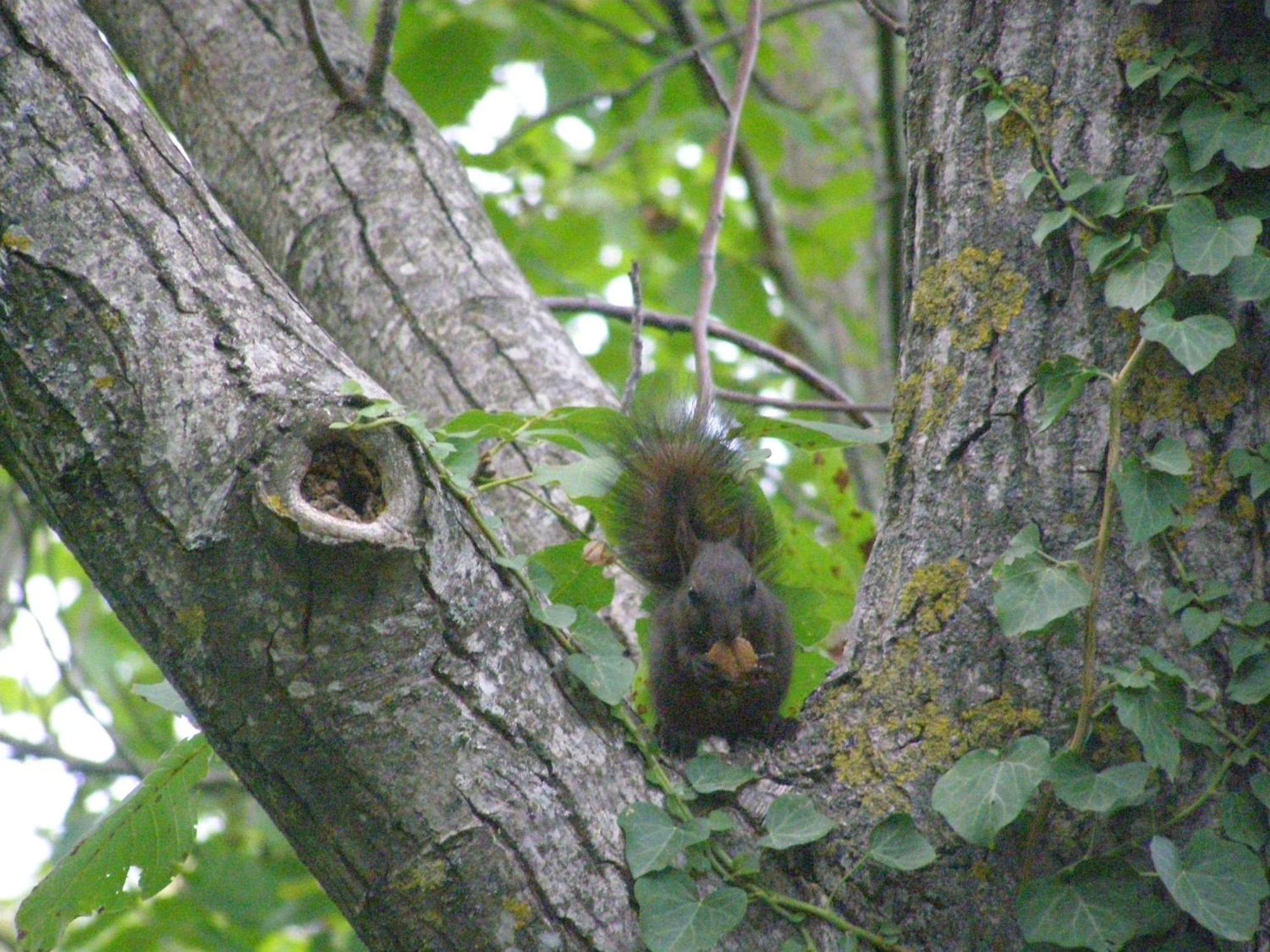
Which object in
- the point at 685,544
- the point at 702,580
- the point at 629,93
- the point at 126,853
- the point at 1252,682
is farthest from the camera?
the point at 629,93

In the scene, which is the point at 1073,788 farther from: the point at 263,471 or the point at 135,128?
the point at 135,128

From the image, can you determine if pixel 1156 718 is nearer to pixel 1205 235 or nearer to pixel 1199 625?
pixel 1199 625

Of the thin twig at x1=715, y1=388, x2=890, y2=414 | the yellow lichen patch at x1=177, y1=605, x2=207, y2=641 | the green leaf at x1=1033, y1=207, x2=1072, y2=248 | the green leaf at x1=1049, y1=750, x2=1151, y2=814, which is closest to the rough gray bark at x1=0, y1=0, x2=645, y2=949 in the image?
the yellow lichen patch at x1=177, y1=605, x2=207, y2=641

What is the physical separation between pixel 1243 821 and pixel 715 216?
1.50m

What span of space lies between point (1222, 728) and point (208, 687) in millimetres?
1124

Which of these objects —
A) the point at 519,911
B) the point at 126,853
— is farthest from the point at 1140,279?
the point at 126,853

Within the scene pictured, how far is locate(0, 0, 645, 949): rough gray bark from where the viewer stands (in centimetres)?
128

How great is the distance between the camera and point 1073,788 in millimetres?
1345

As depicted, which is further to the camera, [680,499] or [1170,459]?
[680,499]

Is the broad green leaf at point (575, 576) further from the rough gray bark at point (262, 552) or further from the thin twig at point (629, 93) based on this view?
the thin twig at point (629, 93)

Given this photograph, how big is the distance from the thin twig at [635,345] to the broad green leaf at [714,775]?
0.65 m

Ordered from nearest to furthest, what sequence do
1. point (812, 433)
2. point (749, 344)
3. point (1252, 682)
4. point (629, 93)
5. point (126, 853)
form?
point (1252, 682), point (126, 853), point (812, 433), point (749, 344), point (629, 93)

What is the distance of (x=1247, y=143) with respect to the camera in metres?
1.45

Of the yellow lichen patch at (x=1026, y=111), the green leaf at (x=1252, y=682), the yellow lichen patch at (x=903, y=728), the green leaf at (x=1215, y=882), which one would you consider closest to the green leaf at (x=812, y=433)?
the yellow lichen patch at (x=903, y=728)
